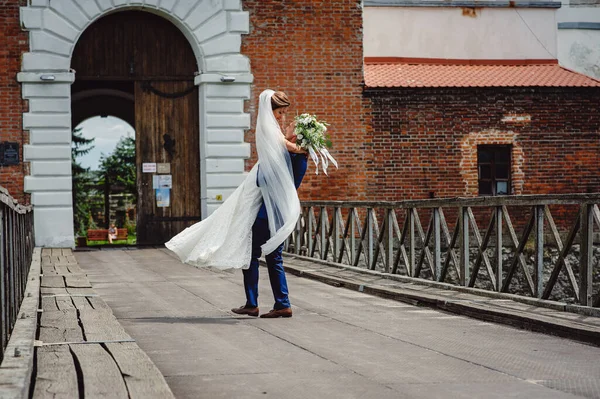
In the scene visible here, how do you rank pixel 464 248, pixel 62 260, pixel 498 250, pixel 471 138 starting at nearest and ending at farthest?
pixel 498 250, pixel 464 248, pixel 62 260, pixel 471 138

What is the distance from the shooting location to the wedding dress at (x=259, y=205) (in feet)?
26.2

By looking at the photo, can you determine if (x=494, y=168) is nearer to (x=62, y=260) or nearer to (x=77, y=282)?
(x=62, y=260)

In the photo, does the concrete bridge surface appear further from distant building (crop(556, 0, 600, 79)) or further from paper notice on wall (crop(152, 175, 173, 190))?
distant building (crop(556, 0, 600, 79))

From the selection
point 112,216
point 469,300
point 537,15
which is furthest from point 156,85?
point 112,216

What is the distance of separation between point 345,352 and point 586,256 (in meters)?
2.51

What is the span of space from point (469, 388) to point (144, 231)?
1446cm

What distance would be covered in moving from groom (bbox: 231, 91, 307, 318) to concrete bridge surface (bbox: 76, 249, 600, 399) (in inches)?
7.5

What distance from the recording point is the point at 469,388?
4922 mm

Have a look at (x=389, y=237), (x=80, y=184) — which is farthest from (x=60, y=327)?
(x=80, y=184)

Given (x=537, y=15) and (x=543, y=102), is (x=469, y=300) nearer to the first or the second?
(x=543, y=102)

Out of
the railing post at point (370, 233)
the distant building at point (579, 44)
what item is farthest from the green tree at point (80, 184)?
the railing post at point (370, 233)

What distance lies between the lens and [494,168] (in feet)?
67.4

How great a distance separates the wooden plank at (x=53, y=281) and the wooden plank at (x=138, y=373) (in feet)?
14.4

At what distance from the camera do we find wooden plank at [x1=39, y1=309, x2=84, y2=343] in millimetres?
6139
